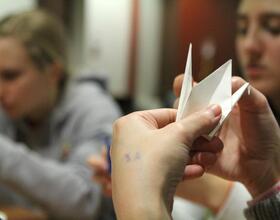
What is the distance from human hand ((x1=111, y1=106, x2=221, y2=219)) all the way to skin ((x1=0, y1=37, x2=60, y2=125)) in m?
0.96

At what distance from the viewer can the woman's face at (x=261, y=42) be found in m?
0.98

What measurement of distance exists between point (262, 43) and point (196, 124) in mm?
573

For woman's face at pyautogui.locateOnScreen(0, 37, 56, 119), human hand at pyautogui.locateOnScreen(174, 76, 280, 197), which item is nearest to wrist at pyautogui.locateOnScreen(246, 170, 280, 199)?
human hand at pyautogui.locateOnScreen(174, 76, 280, 197)

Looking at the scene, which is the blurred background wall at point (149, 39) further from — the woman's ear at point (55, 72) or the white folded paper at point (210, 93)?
the white folded paper at point (210, 93)

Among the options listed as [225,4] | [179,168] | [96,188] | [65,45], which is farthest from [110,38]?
[179,168]

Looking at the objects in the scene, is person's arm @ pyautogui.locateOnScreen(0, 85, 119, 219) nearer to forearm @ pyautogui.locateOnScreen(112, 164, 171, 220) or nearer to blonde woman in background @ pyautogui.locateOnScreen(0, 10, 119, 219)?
blonde woman in background @ pyautogui.locateOnScreen(0, 10, 119, 219)

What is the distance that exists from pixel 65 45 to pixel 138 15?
1.98 meters

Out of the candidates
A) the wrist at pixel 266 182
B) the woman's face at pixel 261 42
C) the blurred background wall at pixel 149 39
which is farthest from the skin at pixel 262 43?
the blurred background wall at pixel 149 39

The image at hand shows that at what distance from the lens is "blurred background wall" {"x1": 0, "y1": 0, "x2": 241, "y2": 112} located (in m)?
3.29

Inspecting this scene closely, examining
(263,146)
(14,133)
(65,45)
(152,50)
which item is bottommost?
(152,50)

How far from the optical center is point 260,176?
675 mm

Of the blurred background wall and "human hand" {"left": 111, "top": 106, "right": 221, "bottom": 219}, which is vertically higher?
"human hand" {"left": 111, "top": 106, "right": 221, "bottom": 219}

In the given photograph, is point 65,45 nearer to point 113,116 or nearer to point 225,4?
point 113,116

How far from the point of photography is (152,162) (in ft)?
1.54
